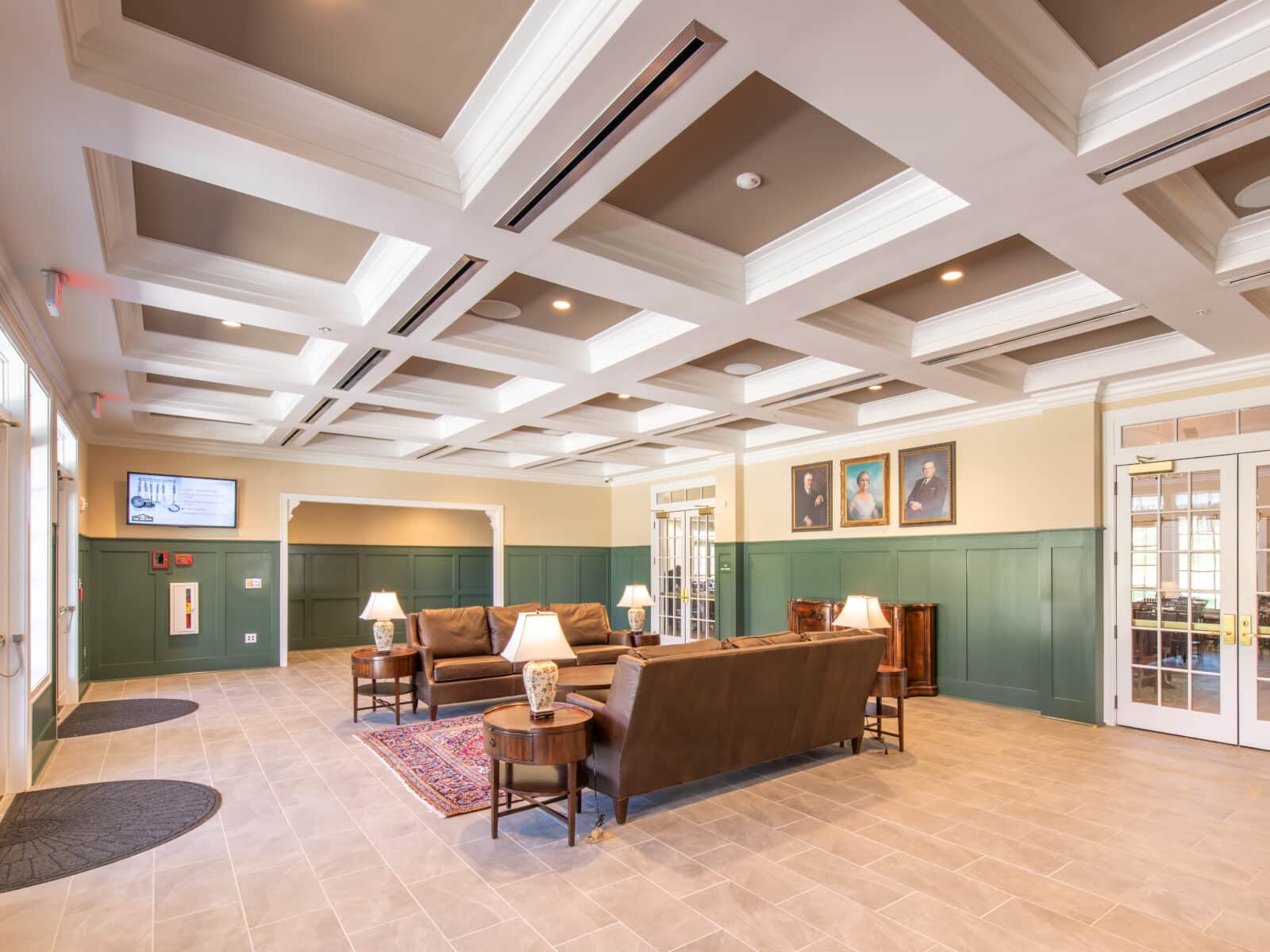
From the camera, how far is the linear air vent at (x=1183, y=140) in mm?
2455

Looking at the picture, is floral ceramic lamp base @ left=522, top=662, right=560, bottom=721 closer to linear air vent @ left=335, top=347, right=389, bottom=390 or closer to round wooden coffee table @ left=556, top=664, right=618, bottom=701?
round wooden coffee table @ left=556, top=664, right=618, bottom=701

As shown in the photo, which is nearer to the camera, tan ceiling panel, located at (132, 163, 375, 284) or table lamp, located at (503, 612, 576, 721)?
tan ceiling panel, located at (132, 163, 375, 284)

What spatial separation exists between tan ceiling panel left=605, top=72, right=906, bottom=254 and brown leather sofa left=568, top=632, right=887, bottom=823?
2325 millimetres

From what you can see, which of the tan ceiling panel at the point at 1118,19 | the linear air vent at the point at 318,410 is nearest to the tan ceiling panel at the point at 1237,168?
the tan ceiling panel at the point at 1118,19

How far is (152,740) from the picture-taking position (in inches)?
218

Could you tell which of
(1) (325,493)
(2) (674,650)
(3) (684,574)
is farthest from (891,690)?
(1) (325,493)

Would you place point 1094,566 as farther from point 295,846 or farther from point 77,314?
point 77,314

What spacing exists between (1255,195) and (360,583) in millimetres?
11578

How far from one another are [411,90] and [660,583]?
9.44 meters

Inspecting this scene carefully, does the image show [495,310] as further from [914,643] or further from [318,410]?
[914,643]

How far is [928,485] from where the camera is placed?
25.1 ft

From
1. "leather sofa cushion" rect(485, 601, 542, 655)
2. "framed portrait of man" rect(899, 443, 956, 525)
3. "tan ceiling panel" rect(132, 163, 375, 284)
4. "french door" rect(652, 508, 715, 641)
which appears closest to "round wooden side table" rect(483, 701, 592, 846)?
"tan ceiling panel" rect(132, 163, 375, 284)

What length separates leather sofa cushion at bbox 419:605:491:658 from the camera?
6664 millimetres

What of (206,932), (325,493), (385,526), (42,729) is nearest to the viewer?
(206,932)
